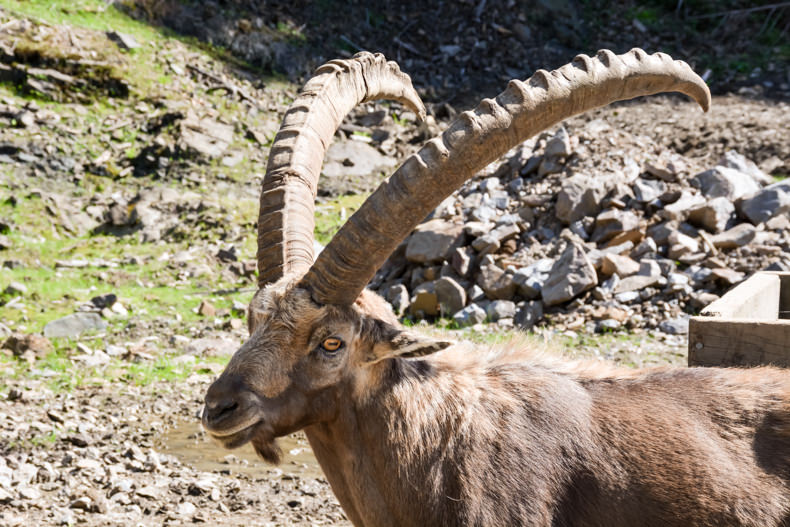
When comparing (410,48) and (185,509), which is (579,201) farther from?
(410,48)

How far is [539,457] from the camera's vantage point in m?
4.05

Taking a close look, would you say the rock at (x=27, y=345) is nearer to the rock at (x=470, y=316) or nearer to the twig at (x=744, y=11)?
the rock at (x=470, y=316)

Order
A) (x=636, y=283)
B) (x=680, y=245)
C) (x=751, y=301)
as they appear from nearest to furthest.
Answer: (x=751, y=301) < (x=636, y=283) < (x=680, y=245)

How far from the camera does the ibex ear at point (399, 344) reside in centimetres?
386

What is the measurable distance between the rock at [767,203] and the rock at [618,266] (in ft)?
6.53

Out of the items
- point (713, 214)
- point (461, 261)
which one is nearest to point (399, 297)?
point (461, 261)

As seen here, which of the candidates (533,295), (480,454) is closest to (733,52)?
(533,295)

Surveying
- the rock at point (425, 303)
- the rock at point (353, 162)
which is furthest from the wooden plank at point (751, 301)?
the rock at point (353, 162)

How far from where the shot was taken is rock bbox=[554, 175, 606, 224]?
42.7 ft

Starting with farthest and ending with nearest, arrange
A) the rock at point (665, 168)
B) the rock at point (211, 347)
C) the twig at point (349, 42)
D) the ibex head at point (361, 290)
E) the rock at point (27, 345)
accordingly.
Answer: the twig at point (349, 42), the rock at point (665, 168), the rock at point (211, 347), the rock at point (27, 345), the ibex head at point (361, 290)

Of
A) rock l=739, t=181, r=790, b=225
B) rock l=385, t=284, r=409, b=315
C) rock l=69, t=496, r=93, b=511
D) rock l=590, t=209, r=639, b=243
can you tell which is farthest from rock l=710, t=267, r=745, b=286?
rock l=69, t=496, r=93, b=511

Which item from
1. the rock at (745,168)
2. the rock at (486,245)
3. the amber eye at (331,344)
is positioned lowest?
the amber eye at (331,344)

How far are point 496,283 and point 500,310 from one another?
514 millimetres

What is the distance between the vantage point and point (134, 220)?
16.2 meters
